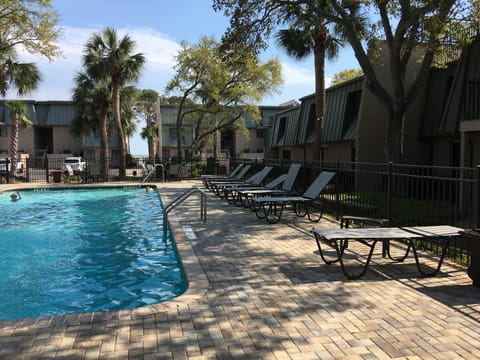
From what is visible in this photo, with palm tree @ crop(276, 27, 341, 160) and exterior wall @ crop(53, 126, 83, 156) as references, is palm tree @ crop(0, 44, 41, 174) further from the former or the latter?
exterior wall @ crop(53, 126, 83, 156)

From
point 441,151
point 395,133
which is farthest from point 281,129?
point 395,133

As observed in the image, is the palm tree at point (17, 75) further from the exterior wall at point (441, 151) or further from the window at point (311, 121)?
the exterior wall at point (441, 151)

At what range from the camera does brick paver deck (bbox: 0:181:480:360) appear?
3.28 m

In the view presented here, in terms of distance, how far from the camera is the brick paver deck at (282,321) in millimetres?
3281

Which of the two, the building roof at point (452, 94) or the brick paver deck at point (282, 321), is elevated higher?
the building roof at point (452, 94)

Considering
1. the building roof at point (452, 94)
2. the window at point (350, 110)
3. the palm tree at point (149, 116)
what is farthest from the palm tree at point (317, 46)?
the palm tree at point (149, 116)

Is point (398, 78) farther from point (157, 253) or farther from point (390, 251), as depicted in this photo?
point (157, 253)

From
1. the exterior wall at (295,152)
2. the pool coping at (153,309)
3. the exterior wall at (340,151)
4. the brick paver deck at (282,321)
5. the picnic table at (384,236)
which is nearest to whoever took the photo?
the brick paver deck at (282,321)

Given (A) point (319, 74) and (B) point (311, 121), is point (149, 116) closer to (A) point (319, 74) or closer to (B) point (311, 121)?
(B) point (311, 121)

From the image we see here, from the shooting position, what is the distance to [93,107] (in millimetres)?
26297

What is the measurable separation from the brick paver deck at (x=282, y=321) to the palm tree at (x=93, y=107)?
784 inches

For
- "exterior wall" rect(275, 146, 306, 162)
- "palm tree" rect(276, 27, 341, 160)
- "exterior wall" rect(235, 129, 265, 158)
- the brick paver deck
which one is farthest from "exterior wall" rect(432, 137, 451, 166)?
"exterior wall" rect(235, 129, 265, 158)

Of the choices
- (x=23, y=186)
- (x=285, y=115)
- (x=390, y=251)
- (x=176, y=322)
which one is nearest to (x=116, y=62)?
(x=23, y=186)

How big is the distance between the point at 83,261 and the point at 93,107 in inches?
810
